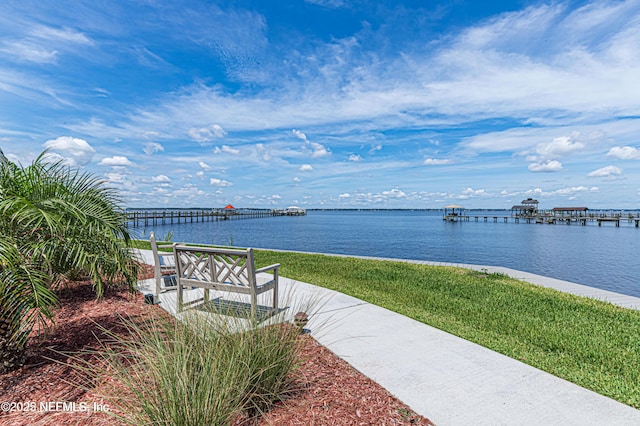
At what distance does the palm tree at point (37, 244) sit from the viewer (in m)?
2.87

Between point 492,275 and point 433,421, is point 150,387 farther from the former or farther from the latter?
point 492,275

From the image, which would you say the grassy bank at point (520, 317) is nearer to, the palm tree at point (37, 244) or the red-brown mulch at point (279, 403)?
the red-brown mulch at point (279, 403)

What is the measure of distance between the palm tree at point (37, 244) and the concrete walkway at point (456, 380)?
2.10 m

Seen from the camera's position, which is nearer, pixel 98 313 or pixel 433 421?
pixel 433 421

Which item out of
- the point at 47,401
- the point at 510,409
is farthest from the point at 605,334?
the point at 47,401

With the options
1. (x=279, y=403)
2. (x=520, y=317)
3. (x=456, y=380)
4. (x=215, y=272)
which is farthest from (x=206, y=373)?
(x=520, y=317)

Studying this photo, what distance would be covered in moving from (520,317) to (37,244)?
6457 millimetres

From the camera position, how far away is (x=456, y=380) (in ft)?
10.3

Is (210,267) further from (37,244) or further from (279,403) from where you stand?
(279,403)

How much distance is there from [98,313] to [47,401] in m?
2.03

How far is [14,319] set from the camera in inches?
112

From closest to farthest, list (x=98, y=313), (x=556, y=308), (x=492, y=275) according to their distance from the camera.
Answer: (x=98, y=313)
(x=556, y=308)
(x=492, y=275)

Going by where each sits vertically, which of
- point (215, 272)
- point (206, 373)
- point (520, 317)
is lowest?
point (520, 317)

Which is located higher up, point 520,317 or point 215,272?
point 215,272
